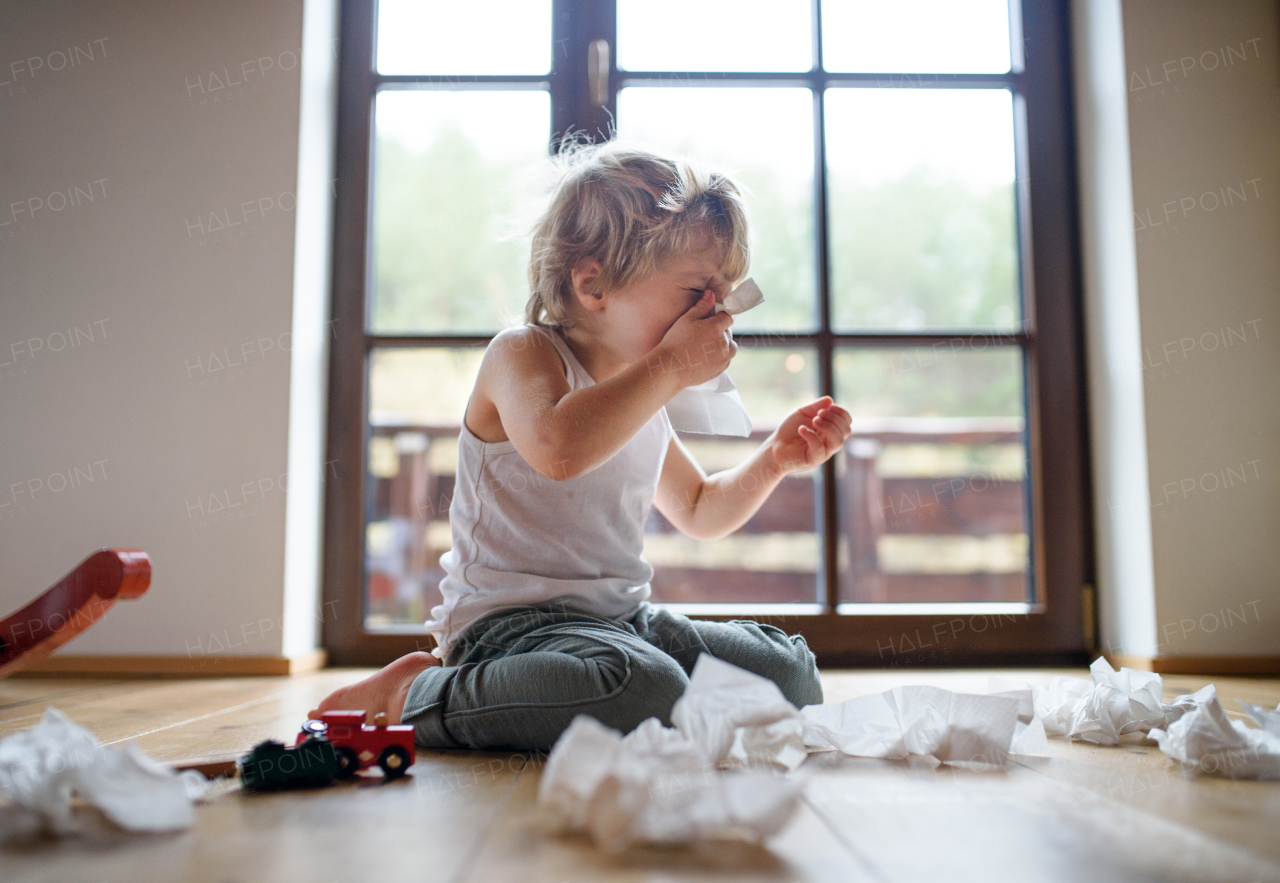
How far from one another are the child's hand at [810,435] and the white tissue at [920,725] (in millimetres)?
321

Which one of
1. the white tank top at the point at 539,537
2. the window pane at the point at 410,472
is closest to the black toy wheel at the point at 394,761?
the white tank top at the point at 539,537

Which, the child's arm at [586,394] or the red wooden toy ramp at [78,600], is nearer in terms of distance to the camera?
the child's arm at [586,394]

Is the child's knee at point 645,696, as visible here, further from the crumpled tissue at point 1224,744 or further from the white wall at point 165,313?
the white wall at point 165,313

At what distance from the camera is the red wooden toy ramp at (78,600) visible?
100 cm

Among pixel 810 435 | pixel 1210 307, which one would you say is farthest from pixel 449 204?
pixel 1210 307

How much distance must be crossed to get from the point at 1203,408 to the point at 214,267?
5.43 ft

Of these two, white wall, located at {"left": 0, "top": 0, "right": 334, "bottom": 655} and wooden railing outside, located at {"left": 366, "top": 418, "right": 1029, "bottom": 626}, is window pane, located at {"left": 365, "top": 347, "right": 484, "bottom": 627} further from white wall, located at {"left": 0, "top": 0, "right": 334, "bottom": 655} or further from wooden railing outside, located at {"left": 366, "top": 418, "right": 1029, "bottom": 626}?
white wall, located at {"left": 0, "top": 0, "right": 334, "bottom": 655}

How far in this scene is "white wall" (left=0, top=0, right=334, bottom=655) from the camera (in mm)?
1532

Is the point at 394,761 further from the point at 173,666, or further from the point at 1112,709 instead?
the point at 173,666

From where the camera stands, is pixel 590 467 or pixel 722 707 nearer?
pixel 722 707

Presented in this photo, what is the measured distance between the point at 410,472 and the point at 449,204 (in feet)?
1.90

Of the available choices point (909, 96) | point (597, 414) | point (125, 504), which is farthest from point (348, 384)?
point (909, 96)

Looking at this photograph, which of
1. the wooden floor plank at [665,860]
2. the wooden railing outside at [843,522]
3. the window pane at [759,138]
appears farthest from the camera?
the wooden railing outside at [843,522]

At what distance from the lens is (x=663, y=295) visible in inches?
41.3
